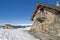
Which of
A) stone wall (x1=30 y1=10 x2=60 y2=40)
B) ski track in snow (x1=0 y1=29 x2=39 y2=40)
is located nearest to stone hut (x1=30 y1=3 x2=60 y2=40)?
stone wall (x1=30 y1=10 x2=60 y2=40)

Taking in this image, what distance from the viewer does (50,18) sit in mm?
9516

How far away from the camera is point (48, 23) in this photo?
967cm

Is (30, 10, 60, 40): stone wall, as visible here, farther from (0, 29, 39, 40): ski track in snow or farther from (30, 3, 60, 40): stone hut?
(0, 29, 39, 40): ski track in snow

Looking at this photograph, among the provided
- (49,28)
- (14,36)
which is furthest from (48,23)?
(14,36)

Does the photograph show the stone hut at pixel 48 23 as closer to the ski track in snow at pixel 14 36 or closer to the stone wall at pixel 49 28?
the stone wall at pixel 49 28

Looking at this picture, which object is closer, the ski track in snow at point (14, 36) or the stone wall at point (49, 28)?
the stone wall at point (49, 28)

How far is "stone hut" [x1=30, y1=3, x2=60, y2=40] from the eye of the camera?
893 cm

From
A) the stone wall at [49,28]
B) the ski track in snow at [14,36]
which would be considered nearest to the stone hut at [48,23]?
the stone wall at [49,28]

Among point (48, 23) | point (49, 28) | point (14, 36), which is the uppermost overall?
point (48, 23)

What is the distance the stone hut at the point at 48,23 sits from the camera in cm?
893

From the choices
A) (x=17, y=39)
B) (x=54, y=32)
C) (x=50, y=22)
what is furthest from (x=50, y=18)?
(x=17, y=39)

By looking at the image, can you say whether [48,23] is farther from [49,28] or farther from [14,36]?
[14,36]

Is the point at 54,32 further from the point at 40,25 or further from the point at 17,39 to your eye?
the point at 17,39

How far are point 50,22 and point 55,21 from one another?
0.52 metres
